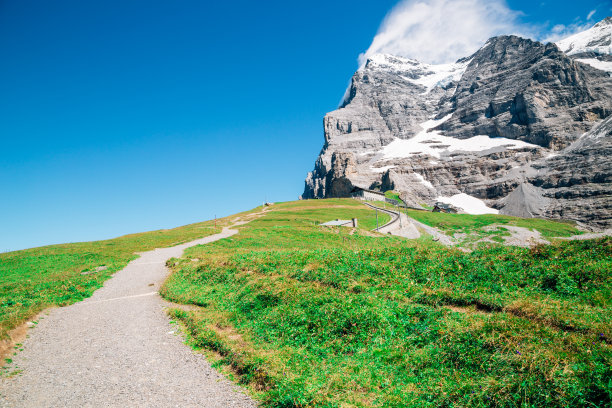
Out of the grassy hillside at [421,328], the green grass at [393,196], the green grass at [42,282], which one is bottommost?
the grassy hillside at [421,328]

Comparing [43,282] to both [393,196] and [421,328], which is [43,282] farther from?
[393,196]

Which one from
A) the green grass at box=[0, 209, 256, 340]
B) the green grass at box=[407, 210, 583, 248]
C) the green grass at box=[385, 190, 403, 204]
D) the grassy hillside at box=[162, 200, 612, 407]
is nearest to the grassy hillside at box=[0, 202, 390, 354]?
the green grass at box=[0, 209, 256, 340]

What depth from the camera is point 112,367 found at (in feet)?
30.7

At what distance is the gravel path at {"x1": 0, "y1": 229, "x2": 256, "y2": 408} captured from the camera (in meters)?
7.60

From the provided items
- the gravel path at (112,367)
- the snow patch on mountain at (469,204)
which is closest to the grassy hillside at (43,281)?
the gravel path at (112,367)

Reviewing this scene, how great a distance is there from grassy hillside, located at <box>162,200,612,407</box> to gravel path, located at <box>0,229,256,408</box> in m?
0.84

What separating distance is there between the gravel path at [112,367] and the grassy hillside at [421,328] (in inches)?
33.1

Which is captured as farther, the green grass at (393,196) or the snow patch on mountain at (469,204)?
the snow patch on mountain at (469,204)

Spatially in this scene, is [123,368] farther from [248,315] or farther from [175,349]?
[248,315]

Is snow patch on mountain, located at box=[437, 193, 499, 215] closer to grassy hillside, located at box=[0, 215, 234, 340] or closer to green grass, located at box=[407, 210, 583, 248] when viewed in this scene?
green grass, located at box=[407, 210, 583, 248]

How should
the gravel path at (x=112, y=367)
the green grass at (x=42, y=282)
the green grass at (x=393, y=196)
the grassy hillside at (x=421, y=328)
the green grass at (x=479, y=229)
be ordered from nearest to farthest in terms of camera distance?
1. the grassy hillside at (x=421, y=328)
2. the gravel path at (x=112, y=367)
3. the green grass at (x=42, y=282)
4. the green grass at (x=479, y=229)
5. the green grass at (x=393, y=196)

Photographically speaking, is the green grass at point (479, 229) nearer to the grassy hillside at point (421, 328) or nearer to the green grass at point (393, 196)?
the grassy hillside at point (421, 328)

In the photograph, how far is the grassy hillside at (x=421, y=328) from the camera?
6.49 metres

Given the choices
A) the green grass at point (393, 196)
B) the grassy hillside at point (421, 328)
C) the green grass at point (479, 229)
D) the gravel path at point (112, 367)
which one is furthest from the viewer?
the green grass at point (393, 196)
